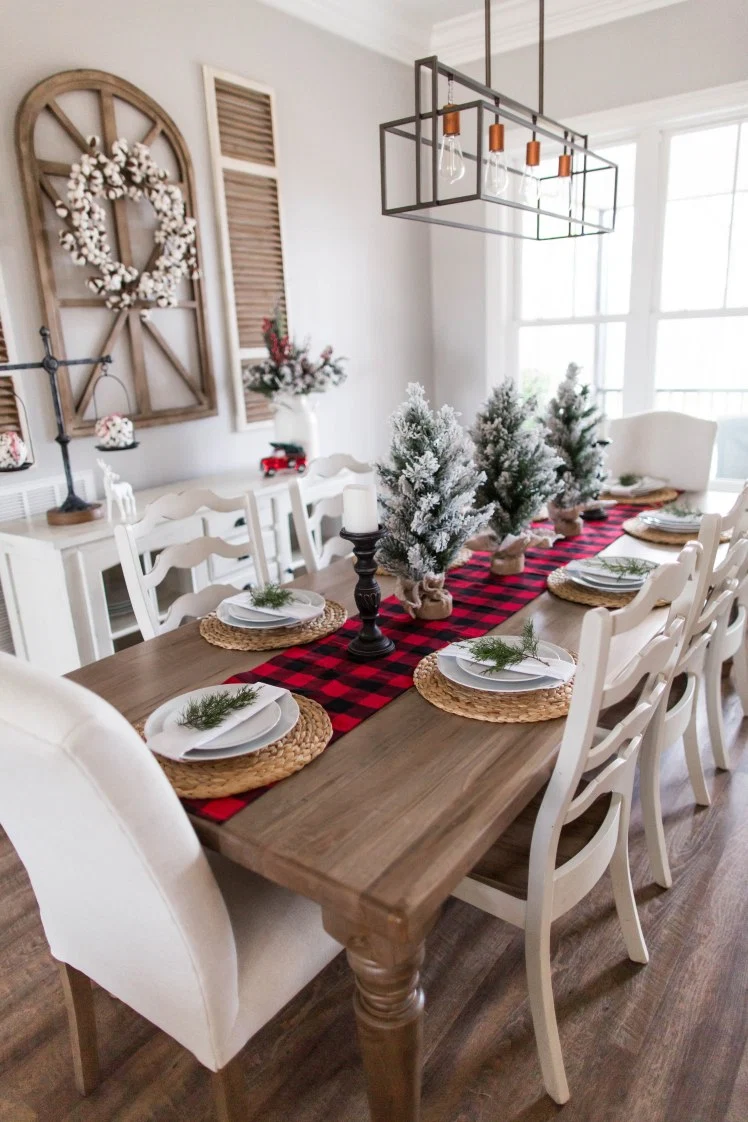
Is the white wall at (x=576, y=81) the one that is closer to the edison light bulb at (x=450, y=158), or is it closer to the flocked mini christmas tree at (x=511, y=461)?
the edison light bulb at (x=450, y=158)

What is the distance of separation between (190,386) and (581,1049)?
8.63 feet

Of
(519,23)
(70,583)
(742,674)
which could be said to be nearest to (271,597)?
(70,583)

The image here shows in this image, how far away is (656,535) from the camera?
2316 mm

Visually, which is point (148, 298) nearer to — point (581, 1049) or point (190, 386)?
point (190, 386)

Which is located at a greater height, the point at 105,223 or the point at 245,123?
the point at 245,123

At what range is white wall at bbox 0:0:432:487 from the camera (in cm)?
254

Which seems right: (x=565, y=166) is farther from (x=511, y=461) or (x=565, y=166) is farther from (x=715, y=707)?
(x=715, y=707)

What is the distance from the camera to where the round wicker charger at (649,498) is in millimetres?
2791

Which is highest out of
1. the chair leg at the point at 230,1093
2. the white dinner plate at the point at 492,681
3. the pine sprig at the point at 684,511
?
the pine sprig at the point at 684,511

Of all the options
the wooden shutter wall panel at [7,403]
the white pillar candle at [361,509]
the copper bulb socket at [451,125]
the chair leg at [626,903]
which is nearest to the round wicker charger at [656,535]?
the chair leg at [626,903]

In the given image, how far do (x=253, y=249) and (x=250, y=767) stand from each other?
9.01 ft

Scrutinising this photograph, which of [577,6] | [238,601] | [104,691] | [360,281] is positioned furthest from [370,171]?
[104,691]

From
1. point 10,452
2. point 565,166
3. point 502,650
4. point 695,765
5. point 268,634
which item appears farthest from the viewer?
point 10,452

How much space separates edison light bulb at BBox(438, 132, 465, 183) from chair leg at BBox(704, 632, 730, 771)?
1.44 metres
